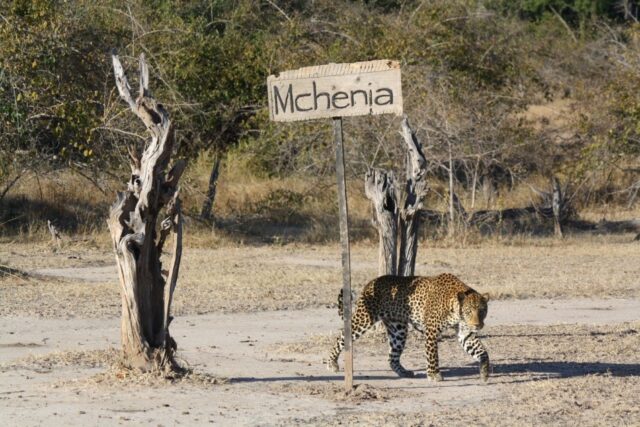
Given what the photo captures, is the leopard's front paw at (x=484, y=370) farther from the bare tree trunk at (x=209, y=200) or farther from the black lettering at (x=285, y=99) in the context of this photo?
the bare tree trunk at (x=209, y=200)

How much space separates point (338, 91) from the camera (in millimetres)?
10031

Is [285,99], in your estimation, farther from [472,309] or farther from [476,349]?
[476,349]

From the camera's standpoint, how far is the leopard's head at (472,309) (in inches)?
424

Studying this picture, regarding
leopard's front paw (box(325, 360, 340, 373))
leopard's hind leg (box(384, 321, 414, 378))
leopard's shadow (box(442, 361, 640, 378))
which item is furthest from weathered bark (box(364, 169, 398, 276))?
leopard's front paw (box(325, 360, 340, 373))

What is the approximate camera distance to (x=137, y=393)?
1008 centimetres

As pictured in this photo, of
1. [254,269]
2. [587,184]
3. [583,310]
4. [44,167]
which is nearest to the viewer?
[583,310]

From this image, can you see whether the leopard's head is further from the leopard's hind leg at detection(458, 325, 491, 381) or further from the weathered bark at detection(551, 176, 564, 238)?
the weathered bark at detection(551, 176, 564, 238)

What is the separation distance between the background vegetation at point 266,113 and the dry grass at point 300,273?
1599mm

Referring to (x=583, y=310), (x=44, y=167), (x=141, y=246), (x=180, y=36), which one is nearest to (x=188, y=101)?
(x=180, y=36)

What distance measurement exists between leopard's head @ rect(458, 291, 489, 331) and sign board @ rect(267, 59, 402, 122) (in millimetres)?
1868

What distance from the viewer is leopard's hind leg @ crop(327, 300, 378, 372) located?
37.2 ft

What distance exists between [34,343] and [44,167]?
29.4 feet

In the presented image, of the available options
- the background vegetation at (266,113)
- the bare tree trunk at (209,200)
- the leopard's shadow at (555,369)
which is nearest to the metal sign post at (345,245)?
the leopard's shadow at (555,369)

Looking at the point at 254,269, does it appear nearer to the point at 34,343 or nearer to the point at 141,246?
the point at 34,343
